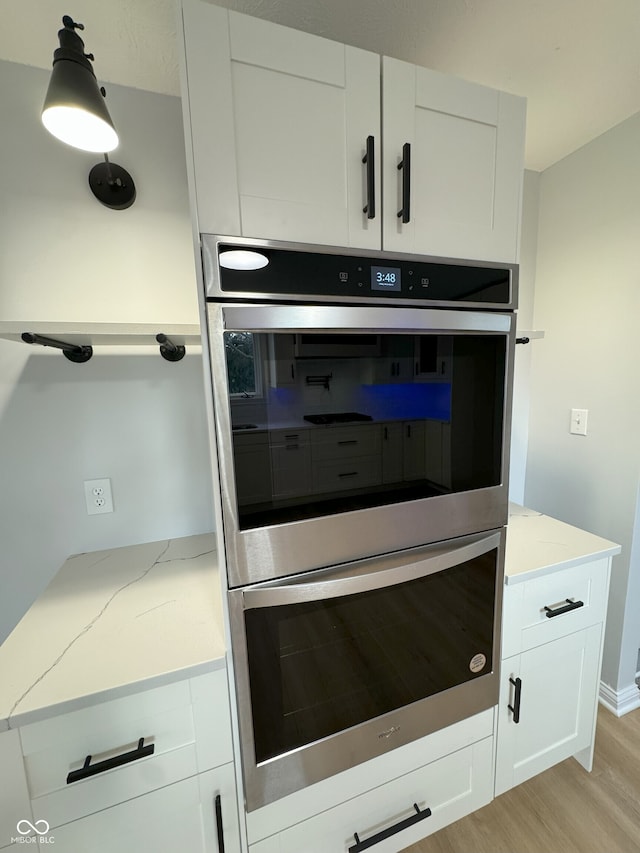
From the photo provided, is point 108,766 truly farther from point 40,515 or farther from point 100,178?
point 100,178

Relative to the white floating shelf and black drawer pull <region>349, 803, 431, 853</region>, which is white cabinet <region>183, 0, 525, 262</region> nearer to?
the white floating shelf

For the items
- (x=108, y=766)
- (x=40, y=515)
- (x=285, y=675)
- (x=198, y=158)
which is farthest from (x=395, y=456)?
(x=40, y=515)

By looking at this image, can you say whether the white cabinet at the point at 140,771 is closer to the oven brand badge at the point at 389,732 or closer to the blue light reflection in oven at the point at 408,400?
the oven brand badge at the point at 389,732

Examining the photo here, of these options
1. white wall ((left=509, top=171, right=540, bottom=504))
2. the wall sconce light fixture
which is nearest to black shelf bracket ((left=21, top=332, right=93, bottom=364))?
the wall sconce light fixture

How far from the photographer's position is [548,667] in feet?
3.84

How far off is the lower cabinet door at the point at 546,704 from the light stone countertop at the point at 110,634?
932mm

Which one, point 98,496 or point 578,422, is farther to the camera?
point 578,422

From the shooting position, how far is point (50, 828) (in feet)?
2.34

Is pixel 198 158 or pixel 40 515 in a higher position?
pixel 198 158

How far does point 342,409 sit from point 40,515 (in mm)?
1098

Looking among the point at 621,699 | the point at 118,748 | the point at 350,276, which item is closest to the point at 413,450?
the point at 350,276

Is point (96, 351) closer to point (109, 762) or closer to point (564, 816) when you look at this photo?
point (109, 762)

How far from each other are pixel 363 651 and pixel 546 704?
784mm

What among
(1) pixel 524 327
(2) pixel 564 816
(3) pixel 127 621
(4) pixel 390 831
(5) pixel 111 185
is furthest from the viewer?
(1) pixel 524 327
